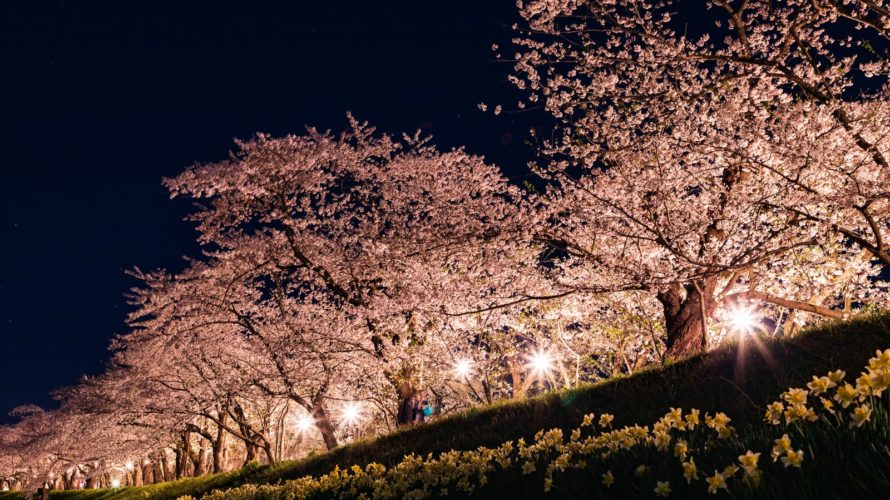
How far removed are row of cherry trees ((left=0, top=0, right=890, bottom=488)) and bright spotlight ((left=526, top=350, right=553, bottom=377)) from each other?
12 cm

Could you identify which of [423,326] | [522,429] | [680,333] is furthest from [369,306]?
[522,429]

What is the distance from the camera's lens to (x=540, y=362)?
1037 inches

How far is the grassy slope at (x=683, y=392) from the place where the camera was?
6059 millimetres

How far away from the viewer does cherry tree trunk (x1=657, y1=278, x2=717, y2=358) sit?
13633 mm

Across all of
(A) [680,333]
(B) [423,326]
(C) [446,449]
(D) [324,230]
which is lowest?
(C) [446,449]

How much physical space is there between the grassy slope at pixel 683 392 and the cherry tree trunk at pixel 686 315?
4.92 metres

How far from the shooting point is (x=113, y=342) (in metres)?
33.3

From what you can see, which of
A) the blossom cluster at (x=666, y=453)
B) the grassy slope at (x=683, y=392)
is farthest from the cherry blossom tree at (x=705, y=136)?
the blossom cluster at (x=666, y=453)

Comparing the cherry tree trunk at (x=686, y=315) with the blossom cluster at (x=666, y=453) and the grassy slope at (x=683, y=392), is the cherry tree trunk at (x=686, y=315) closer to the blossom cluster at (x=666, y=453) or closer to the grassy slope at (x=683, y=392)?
the grassy slope at (x=683, y=392)

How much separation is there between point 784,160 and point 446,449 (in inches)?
306

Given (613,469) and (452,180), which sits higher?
(452,180)

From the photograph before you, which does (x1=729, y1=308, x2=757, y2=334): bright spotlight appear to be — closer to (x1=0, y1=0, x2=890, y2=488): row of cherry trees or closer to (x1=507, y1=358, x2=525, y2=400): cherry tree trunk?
(x1=0, y1=0, x2=890, y2=488): row of cherry trees

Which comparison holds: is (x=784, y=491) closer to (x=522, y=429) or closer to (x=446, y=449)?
(x=522, y=429)

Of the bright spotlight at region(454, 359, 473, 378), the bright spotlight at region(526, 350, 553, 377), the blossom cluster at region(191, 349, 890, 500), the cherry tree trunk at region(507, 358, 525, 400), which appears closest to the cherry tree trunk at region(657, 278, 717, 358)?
the bright spotlight at region(454, 359, 473, 378)
